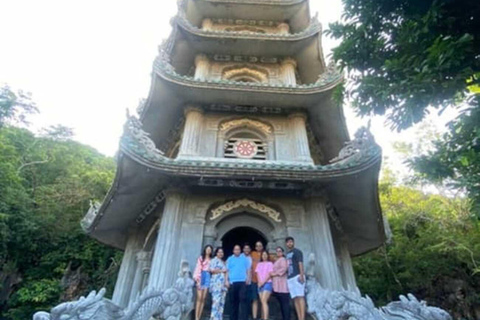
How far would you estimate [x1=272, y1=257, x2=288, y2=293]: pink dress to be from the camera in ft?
19.1

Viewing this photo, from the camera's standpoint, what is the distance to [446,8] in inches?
174

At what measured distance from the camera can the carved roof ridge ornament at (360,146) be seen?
6.92 metres

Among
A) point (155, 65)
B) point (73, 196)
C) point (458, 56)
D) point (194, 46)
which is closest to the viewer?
point (458, 56)

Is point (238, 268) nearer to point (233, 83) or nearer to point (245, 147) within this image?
point (245, 147)

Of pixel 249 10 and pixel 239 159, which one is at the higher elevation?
pixel 249 10

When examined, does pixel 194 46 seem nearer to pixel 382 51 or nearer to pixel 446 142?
pixel 382 51

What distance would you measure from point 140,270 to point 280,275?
3930 mm

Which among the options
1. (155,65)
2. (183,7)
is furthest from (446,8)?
(183,7)

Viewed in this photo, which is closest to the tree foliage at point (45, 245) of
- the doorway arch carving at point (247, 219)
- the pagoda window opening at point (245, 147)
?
the pagoda window opening at point (245, 147)

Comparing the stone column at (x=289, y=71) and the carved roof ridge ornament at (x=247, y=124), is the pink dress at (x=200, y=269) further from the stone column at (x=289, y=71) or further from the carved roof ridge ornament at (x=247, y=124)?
the stone column at (x=289, y=71)

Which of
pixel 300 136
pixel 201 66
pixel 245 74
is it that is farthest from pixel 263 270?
pixel 201 66

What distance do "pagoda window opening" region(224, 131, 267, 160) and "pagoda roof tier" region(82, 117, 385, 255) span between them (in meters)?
1.29

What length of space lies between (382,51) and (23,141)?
2263 centimetres

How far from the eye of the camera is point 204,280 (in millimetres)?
5797
